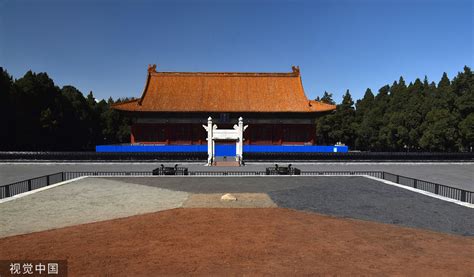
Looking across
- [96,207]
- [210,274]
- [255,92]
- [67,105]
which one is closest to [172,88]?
[255,92]

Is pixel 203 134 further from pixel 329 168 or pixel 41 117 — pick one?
pixel 41 117

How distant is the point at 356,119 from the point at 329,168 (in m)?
34.5

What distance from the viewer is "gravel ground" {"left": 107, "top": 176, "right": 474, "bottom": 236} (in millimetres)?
12266

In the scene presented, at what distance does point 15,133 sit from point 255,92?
31.8m

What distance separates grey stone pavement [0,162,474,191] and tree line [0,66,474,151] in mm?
11343

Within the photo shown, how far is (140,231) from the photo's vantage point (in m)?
10.8

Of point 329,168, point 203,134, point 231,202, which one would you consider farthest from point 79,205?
point 203,134

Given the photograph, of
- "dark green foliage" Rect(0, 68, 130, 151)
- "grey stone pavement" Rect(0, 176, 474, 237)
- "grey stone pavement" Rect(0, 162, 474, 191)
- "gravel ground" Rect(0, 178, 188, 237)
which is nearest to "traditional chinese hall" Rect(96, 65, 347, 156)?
"grey stone pavement" Rect(0, 162, 474, 191)

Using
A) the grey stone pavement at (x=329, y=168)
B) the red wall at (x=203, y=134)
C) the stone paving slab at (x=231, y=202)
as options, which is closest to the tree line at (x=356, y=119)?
the grey stone pavement at (x=329, y=168)

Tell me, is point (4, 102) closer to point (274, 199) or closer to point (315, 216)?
point (274, 199)

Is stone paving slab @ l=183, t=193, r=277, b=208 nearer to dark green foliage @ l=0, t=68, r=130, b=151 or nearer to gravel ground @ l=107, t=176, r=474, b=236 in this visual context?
gravel ground @ l=107, t=176, r=474, b=236

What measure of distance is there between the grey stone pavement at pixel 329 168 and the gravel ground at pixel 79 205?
7.31 metres

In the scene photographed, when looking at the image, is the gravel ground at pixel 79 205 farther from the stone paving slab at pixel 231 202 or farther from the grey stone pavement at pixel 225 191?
the stone paving slab at pixel 231 202

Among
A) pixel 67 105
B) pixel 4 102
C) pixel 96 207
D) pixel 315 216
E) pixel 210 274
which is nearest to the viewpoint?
pixel 210 274
